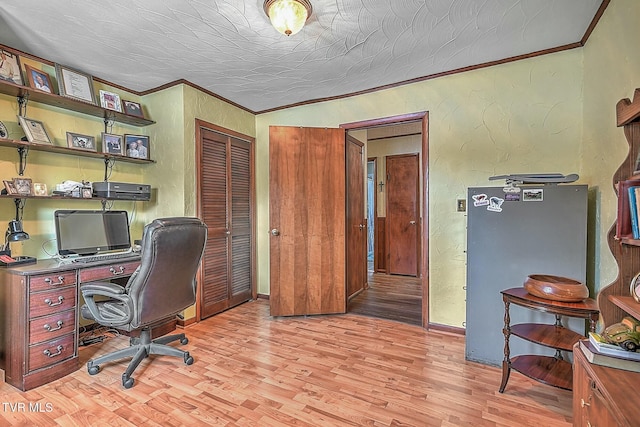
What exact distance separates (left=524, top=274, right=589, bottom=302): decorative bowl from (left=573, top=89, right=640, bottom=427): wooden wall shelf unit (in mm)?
199

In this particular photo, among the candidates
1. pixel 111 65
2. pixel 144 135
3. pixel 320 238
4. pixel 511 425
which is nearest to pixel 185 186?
pixel 144 135

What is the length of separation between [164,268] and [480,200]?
2283 mm

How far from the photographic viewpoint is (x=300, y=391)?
191 cm

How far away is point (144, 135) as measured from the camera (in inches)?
127

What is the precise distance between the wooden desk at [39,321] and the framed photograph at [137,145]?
50.1 inches

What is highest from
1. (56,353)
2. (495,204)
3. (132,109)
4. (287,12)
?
(287,12)

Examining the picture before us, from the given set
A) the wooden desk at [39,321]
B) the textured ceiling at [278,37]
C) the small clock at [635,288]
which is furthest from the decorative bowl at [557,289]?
the wooden desk at [39,321]

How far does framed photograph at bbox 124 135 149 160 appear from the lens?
300 cm

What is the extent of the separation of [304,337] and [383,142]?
390 cm

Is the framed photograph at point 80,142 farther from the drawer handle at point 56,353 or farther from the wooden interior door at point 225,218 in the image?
the drawer handle at point 56,353

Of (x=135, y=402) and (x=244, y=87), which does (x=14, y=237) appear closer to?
(x=135, y=402)

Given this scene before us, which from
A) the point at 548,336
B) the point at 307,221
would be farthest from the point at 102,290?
the point at 548,336

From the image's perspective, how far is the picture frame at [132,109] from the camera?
299cm

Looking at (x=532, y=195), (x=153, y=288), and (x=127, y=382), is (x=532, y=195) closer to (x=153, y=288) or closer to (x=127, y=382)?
(x=153, y=288)
